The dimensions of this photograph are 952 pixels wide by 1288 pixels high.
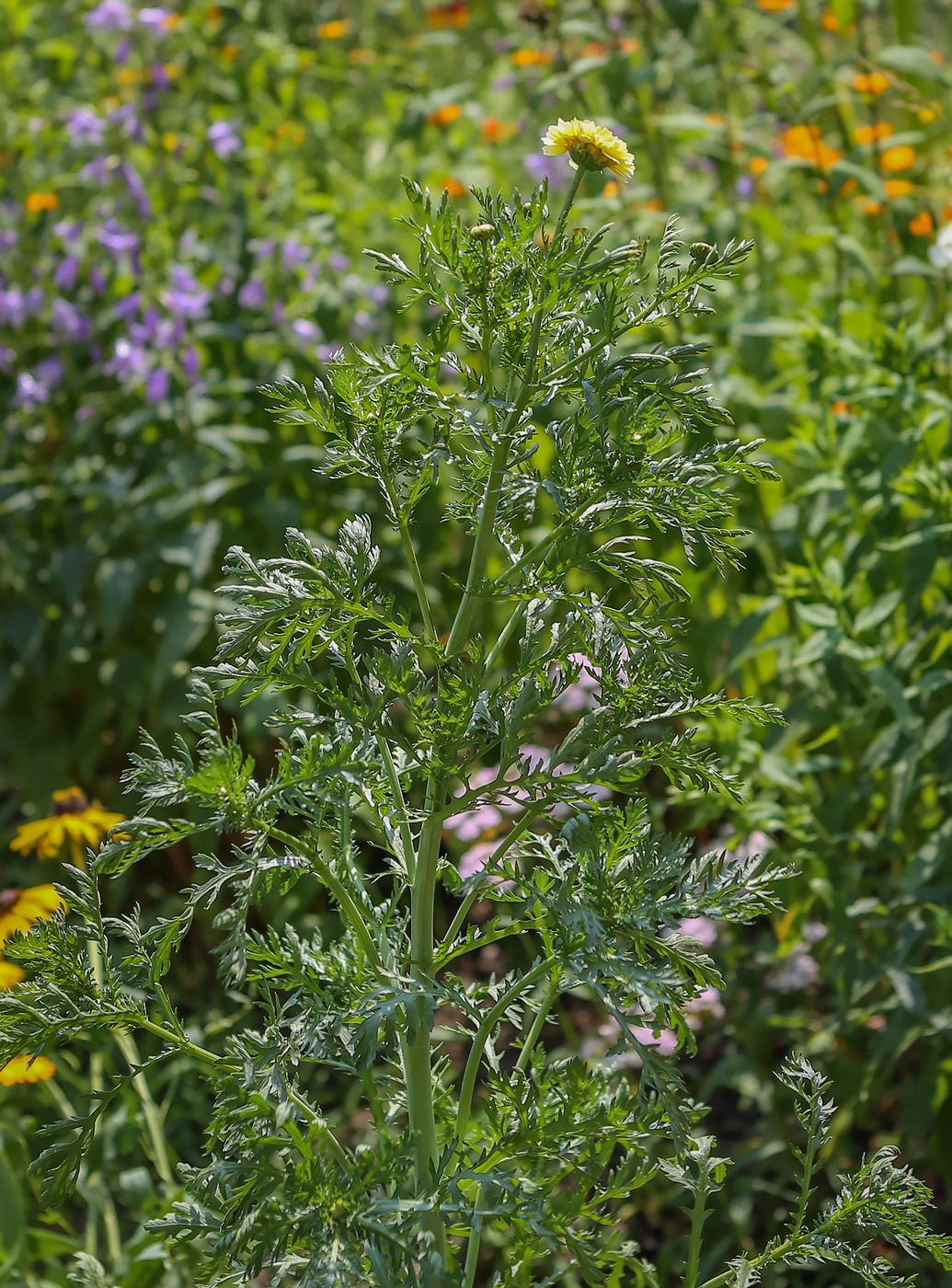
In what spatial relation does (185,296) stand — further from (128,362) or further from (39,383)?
(39,383)

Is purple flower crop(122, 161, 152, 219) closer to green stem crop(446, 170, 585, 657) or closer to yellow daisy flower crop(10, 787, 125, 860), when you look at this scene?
yellow daisy flower crop(10, 787, 125, 860)

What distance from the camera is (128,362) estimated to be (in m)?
2.48

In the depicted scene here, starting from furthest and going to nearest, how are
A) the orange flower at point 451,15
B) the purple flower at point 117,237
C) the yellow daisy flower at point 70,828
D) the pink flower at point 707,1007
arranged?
1. the orange flower at point 451,15
2. the purple flower at point 117,237
3. the pink flower at point 707,1007
4. the yellow daisy flower at point 70,828

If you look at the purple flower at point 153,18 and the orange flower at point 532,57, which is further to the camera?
the orange flower at point 532,57

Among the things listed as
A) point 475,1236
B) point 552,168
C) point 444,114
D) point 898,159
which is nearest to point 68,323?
point 444,114

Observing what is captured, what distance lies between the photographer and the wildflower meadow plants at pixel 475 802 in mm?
890

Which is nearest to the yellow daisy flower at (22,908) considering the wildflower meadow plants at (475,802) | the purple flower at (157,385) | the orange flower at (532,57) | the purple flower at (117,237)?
the wildflower meadow plants at (475,802)

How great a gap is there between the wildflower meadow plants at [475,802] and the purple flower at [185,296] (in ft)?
5.35

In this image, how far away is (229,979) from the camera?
80cm

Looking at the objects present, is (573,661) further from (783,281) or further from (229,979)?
(783,281)

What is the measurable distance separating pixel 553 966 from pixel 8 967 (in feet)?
2.98

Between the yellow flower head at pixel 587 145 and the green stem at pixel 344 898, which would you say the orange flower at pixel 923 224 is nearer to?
the yellow flower head at pixel 587 145

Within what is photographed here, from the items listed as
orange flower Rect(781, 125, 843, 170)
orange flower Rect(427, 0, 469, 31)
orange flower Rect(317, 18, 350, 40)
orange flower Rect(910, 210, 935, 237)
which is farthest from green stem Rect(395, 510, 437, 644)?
orange flower Rect(427, 0, 469, 31)

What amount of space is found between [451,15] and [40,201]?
88.3 inches
